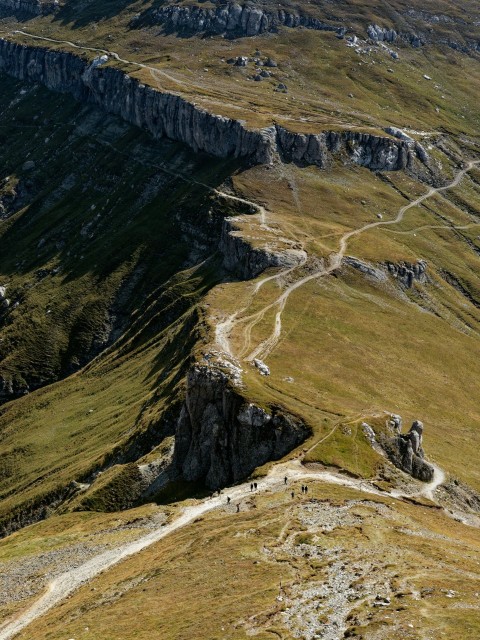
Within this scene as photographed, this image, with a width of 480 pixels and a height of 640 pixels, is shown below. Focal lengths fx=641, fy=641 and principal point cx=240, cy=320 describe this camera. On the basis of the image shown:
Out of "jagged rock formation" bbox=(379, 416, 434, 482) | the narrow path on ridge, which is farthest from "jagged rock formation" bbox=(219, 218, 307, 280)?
the narrow path on ridge

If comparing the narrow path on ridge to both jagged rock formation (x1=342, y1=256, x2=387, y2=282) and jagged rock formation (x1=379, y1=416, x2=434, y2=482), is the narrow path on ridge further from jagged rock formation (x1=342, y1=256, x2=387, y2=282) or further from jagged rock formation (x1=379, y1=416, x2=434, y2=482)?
jagged rock formation (x1=342, y1=256, x2=387, y2=282)

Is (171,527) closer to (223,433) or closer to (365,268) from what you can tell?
(223,433)

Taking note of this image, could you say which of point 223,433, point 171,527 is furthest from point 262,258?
point 171,527

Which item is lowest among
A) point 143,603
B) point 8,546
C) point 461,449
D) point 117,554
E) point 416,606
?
point 8,546

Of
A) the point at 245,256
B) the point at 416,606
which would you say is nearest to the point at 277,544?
the point at 416,606

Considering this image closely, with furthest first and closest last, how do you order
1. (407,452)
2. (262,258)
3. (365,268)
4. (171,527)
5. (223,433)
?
(365,268), (262,258), (223,433), (407,452), (171,527)

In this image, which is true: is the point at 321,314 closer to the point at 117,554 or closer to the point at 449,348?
the point at 449,348
